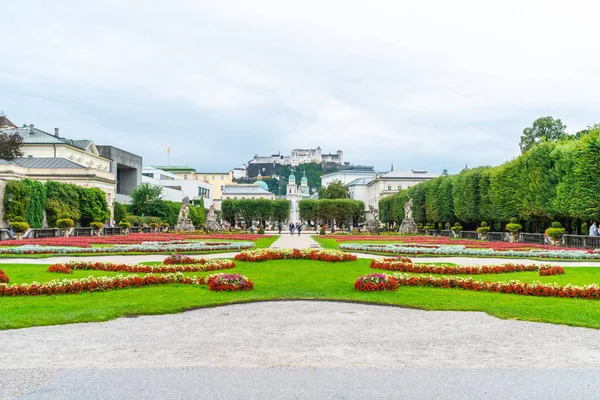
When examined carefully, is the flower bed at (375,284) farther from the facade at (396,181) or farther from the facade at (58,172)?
the facade at (396,181)

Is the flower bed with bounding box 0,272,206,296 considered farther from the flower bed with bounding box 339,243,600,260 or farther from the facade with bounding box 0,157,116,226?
the facade with bounding box 0,157,116,226

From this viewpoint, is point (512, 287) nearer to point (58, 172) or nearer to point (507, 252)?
point (507, 252)

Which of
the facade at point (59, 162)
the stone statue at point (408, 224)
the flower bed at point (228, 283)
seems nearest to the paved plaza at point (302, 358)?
the flower bed at point (228, 283)

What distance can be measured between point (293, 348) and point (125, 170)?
8927 centimetres

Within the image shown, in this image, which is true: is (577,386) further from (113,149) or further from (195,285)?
(113,149)

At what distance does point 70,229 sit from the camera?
44375mm

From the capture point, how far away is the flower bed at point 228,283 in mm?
12891

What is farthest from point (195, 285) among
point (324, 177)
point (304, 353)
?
point (324, 177)

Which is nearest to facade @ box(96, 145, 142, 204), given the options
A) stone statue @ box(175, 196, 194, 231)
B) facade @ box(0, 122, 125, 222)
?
facade @ box(0, 122, 125, 222)

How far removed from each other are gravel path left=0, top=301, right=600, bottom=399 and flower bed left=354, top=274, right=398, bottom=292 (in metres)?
2.44

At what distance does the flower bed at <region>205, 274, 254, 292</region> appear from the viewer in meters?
12.9

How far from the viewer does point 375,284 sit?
1305 cm

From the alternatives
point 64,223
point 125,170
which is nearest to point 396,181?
point 125,170

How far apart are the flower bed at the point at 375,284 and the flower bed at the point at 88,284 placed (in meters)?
4.16
